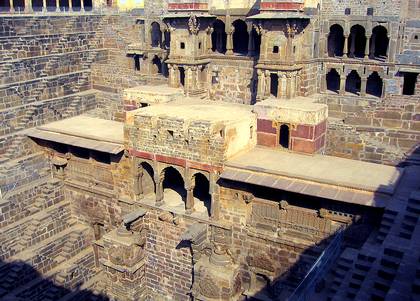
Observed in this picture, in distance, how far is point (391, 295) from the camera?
30.4 ft

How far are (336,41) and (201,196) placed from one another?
9490 millimetres

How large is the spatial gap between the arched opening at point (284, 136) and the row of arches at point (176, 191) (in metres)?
3.34

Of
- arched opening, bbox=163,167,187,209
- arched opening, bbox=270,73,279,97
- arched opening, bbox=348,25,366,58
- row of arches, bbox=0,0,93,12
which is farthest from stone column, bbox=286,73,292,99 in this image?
row of arches, bbox=0,0,93,12

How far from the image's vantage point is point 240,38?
2491cm

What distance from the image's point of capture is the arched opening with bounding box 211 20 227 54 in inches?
925

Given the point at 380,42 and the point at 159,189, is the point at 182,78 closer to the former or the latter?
the point at 159,189

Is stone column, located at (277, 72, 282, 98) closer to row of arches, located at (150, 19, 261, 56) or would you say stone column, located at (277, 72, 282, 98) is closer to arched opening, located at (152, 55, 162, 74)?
row of arches, located at (150, 19, 261, 56)

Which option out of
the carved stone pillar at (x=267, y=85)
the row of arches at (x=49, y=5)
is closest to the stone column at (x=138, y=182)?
the carved stone pillar at (x=267, y=85)

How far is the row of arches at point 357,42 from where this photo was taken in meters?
20.5

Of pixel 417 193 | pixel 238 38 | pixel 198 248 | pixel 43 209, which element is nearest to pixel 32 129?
pixel 43 209

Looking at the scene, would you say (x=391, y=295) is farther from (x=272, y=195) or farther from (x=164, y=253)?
(x=164, y=253)

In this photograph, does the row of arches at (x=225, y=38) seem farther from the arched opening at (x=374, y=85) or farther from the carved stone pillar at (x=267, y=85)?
the arched opening at (x=374, y=85)

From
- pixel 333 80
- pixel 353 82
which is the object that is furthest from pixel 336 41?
pixel 353 82

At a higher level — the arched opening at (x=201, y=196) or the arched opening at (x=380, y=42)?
the arched opening at (x=380, y=42)
